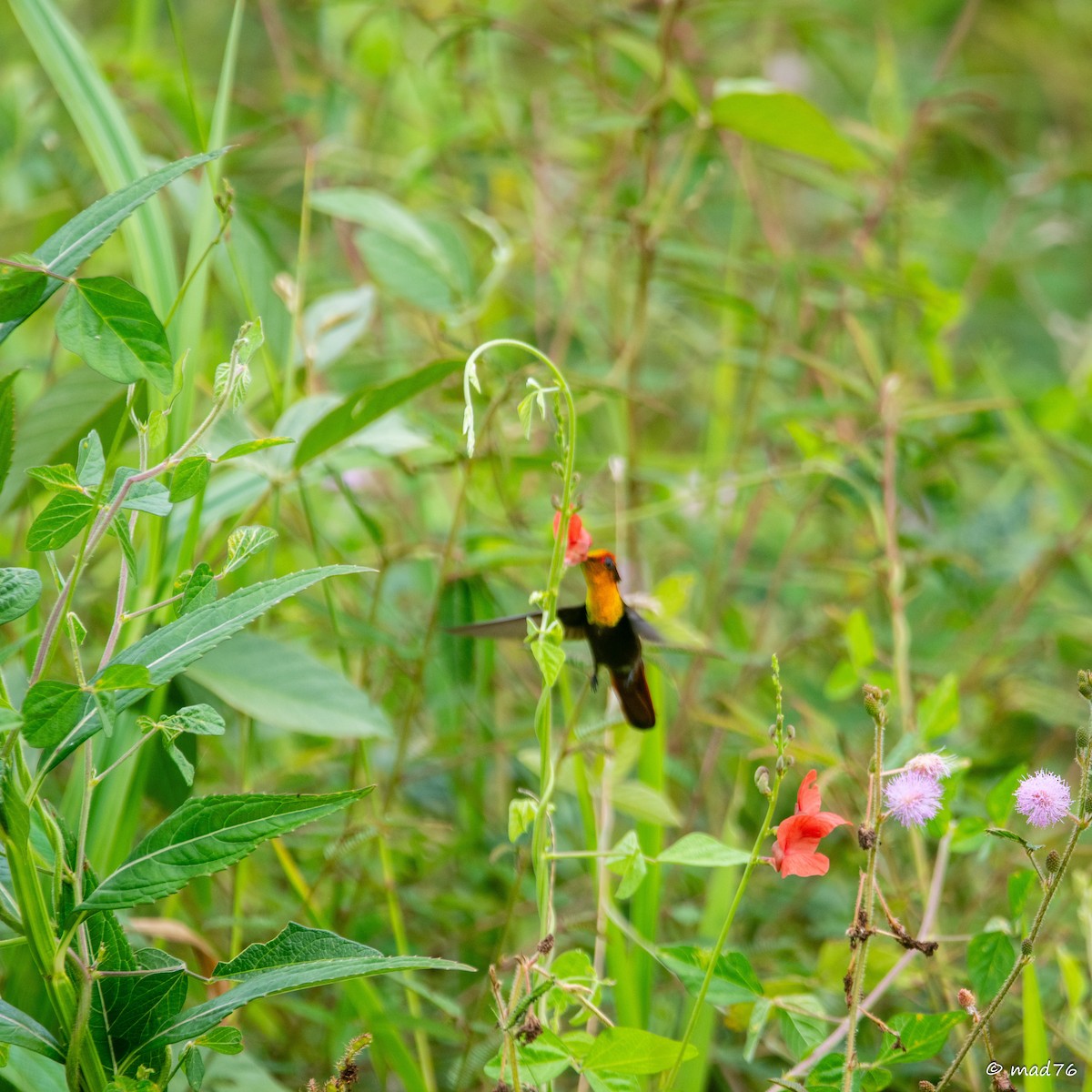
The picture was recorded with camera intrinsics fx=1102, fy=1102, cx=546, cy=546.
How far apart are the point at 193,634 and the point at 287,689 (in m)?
0.26

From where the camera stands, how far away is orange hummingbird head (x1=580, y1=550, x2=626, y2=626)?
800 mm

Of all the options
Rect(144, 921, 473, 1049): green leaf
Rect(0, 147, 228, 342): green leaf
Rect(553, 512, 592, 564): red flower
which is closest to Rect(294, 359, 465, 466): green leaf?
Rect(553, 512, 592, 564): red flower

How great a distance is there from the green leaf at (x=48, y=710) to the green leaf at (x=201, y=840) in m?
0.07

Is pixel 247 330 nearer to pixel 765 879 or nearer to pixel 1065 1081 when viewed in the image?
pixel 765 879

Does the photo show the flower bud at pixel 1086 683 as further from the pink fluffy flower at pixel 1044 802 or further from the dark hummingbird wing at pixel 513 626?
the dark hummingbird wing at pixel 513 626

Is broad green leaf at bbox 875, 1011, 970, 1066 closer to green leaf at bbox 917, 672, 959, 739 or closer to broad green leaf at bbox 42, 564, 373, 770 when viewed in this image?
green leaf at bbox 917, 672, 959, 739

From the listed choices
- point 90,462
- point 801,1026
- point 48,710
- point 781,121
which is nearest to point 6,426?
point 90,462

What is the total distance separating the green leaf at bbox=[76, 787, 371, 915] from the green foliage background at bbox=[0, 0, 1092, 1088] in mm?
184

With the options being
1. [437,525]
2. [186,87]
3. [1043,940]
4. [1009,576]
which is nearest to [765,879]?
[1043,940]

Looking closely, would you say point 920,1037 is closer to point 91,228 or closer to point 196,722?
point 196,722

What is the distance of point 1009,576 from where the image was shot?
138 cm

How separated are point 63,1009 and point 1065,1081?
0.90 m

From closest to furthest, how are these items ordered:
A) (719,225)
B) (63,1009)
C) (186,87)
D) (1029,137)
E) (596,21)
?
(63,1009)
(186,87)
(596,21)
(719,225)
(1029,137)

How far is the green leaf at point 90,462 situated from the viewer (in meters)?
0.53
